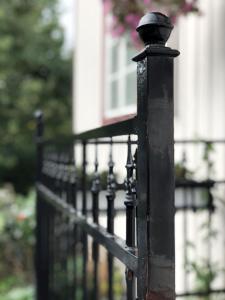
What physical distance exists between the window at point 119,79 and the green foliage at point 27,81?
9719mm

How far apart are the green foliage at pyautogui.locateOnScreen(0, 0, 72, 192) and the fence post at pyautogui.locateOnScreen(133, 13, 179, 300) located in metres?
14.9

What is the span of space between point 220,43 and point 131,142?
2.47 meters

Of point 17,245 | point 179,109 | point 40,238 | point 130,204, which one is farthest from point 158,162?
point 17,245

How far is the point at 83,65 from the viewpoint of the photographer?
7.39 meters

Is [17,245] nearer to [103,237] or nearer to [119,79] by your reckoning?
[119,79]

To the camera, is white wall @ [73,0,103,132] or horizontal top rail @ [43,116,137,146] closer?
horizontal top rail @ [43,116,137,146]

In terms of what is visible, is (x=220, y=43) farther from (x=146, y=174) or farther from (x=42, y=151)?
(x=146, y=174)

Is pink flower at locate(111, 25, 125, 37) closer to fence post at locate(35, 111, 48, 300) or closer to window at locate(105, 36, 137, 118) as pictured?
fence post at locate(35, 111, 48, 300)

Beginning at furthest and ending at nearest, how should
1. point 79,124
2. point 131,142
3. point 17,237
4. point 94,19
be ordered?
point 79,124, point 94,19, point 17,237, point 131,142

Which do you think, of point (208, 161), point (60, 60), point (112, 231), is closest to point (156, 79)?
point (112, 231)

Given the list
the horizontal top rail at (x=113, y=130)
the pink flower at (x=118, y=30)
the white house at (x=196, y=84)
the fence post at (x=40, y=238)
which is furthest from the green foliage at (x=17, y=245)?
the horizontal top rail at (x=113, y=130)

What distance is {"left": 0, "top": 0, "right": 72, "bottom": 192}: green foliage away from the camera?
1680 centimetres

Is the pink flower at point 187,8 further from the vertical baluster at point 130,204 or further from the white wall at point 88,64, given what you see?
the white wall at point 88,64

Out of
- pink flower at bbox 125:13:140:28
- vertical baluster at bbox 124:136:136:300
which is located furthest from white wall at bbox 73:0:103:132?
vertical baluster at bbox 124:136:136:300
